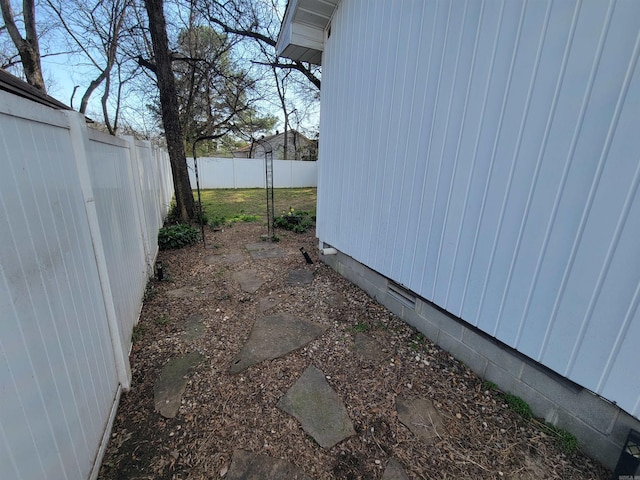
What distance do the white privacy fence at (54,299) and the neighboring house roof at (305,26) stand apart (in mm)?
2891

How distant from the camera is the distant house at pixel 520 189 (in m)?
1.33

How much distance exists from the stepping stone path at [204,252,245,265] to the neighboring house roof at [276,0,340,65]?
10.5ft

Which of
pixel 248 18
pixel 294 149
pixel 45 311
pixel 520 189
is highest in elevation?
pixel 248 18

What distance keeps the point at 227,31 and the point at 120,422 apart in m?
8.02

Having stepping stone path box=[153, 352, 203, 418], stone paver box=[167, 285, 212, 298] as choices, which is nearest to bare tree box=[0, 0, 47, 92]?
stone paver box=[167, 285, 212, 298]

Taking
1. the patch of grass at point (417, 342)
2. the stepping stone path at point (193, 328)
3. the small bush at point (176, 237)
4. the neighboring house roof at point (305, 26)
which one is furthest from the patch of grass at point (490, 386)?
the small bush at point (176, 237)

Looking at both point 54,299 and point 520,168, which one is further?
point 520,168

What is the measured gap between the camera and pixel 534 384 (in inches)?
68.5

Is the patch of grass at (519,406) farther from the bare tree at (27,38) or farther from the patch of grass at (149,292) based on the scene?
the bare tree at (27,38)

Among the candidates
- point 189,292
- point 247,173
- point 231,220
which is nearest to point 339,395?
point 189,292

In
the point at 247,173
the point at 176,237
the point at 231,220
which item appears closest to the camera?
the point at 176,237

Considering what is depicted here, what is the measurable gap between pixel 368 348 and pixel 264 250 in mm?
3010

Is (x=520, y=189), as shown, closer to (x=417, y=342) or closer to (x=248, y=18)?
(x=417, y=342)

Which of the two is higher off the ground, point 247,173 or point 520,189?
point 520,189
